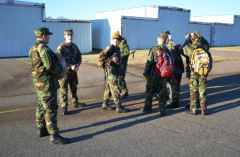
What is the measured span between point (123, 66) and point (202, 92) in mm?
2587

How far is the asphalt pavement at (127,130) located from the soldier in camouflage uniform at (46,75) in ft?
1.41

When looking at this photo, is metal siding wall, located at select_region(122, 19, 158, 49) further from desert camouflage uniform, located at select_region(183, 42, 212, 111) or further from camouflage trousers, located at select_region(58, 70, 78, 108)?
desert camouflage uniform, located at select_region(183, 42, 212, 111)

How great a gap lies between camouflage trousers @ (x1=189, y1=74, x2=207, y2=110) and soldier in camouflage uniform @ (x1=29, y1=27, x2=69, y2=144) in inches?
124

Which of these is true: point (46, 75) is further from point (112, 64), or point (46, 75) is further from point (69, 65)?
point (112, 64)

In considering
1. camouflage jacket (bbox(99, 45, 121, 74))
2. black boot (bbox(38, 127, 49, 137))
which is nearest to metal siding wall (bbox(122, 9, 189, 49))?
camouflage jacket (bbox(99, 45, 121, 74))

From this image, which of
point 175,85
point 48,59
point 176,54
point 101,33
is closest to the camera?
point 48,59

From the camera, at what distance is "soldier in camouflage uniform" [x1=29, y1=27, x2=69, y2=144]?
11.6 ft

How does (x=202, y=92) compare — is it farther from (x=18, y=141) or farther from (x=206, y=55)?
(x=18, y=141)

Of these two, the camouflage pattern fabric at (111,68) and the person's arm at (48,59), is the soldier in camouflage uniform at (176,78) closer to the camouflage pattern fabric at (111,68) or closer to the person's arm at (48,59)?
the camouflage pattern fabric at (111,68)

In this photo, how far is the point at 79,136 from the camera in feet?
13.6

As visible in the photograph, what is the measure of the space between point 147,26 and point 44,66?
21.5 metres

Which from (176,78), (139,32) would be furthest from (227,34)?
(176,78)

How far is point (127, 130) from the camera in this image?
439cm

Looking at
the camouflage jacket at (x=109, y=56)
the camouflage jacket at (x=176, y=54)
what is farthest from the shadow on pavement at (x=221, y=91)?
the camouflage jacket at (x=109, y=56)
